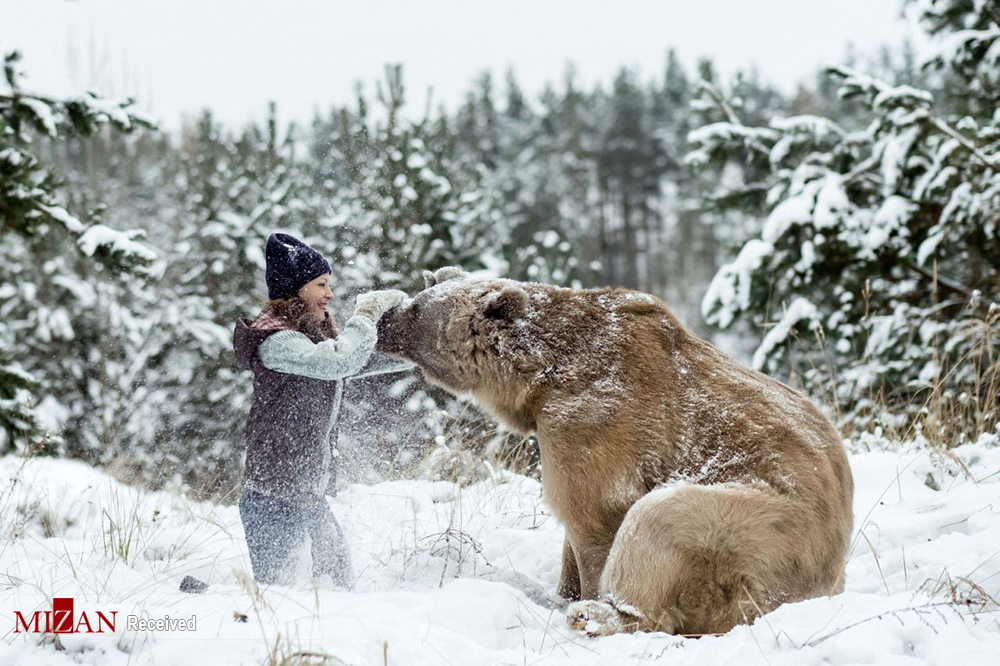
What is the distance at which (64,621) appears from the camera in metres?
2.52

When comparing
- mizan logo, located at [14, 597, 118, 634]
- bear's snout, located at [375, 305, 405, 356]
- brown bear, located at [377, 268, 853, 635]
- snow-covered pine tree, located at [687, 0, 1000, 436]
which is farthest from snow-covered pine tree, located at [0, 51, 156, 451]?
snow-covered pine tree, located at [687, 0, 1000, 436]

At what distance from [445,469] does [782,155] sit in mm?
6154

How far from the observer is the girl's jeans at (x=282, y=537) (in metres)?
3.80

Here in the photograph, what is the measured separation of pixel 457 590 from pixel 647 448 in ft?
3.47

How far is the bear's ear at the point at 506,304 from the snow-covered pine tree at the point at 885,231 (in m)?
4.81

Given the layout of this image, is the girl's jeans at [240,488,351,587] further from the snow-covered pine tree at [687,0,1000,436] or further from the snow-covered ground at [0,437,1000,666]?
the snow-covered pine tree at [687,0,1000,436]

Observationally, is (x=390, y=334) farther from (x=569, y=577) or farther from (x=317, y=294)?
(x=569, y=577)

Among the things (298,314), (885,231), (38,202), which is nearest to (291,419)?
(298,314)

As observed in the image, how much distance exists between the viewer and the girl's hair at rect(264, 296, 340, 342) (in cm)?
411

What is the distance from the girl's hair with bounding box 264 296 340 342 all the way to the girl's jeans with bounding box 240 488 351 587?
871 mm

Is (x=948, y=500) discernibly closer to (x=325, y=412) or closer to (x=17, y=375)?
(x=325, y=412)

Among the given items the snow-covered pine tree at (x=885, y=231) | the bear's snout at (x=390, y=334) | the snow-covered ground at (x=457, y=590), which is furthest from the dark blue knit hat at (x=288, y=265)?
the snow-covered pine tree at (x=885, y=231)

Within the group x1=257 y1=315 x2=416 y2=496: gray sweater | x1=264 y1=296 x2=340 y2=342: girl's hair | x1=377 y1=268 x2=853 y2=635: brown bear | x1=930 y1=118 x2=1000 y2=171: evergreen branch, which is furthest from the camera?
x1=930 y1=118 x2=1000 y2=171: evergreen branch

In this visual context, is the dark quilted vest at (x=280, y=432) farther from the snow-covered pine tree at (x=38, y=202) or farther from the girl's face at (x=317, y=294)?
the snow-covered pine tree at (x=38, y=202)
